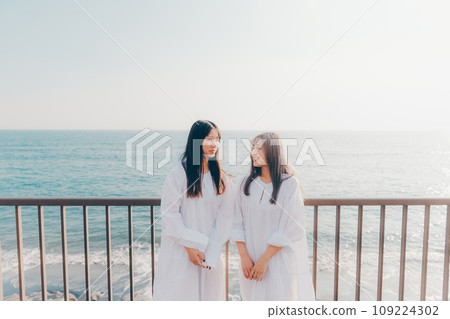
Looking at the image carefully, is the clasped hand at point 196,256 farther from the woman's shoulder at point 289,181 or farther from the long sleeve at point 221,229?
the woman's shoulder at point 289,181

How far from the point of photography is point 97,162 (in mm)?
22328

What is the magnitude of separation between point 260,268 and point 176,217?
1.77 ft

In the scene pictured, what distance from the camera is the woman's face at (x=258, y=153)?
153cm

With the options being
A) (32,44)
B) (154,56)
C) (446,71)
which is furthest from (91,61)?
(446,71)

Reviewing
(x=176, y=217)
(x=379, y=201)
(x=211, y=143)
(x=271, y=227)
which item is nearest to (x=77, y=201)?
(x=176, y=217)

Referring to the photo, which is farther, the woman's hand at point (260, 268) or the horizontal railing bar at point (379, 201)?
the horizontal railing bar at point (379, 201)

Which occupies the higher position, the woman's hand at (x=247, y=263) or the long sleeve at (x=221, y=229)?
the long sleeve at (x=221, y=229)

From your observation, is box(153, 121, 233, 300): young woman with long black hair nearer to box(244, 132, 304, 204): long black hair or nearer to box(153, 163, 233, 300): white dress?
box(153, 163, 233, 300): white dress

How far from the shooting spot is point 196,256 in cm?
156

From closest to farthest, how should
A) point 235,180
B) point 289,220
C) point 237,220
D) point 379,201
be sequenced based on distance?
point 289,220 < point 237,220 < point 379,201 < point 235,180

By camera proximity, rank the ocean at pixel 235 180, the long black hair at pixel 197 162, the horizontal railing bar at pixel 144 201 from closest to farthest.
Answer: the long black hair at pixel 197 162, the horizontal railing bar at pixel 144 201, the ocean at pixel 235 180

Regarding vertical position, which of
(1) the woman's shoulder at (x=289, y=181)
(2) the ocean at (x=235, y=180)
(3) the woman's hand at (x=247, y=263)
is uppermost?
(1) the woman's shoulder at (x=289, y=181)

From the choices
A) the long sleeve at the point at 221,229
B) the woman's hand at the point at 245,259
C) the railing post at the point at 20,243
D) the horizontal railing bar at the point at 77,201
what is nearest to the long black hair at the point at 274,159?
the long sleeve at the point at 221,229

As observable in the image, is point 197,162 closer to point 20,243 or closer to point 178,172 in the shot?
point 178,172
